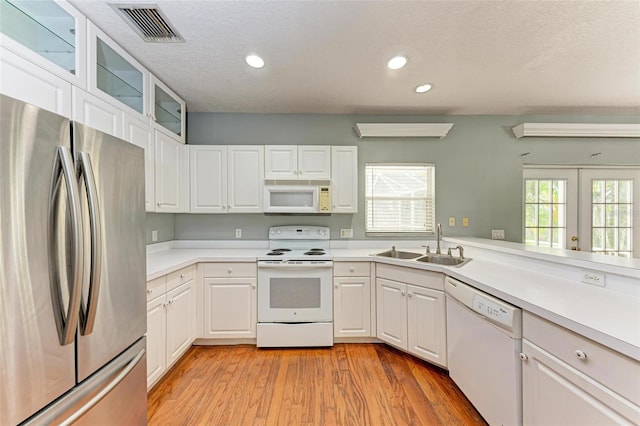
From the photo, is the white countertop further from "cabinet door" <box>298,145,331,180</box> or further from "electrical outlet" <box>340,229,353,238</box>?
"cabinet door" <box>298,145,331,180</box>

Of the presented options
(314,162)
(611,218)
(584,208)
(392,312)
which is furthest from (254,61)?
(611,218)

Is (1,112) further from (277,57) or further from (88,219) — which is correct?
(277,57)

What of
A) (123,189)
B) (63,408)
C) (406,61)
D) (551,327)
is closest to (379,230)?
(406,61)

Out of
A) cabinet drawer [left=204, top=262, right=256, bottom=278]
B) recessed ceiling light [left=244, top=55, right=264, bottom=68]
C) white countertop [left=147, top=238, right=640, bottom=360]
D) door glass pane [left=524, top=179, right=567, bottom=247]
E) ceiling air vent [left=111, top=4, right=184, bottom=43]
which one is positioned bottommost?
cabinet drawer [left=204, top=262, right=256, bottom=278]

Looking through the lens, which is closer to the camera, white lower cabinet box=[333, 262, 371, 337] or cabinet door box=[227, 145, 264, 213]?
white lower cabinet box=[333, 262, 371, 337]

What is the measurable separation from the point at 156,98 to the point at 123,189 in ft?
5.73

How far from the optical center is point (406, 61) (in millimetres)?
2102

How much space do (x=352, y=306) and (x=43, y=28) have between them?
2.97 meters

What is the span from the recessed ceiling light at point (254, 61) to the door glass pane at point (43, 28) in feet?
3.54

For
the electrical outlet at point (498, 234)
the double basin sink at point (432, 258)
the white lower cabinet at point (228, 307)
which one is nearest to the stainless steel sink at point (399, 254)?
the double basin sink at point (432, 258)

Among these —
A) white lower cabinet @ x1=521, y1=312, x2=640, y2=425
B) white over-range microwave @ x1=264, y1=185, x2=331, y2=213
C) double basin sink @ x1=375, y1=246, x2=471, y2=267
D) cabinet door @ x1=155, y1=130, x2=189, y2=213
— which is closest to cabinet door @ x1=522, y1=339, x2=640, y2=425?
white lower cabinet @ x1=521, y1=312, x2=640, y2=425

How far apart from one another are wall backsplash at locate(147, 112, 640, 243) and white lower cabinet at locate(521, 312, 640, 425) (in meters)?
2.11

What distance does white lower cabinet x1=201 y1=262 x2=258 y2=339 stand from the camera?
8.14 ft

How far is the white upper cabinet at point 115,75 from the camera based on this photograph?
5.46 ft
